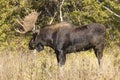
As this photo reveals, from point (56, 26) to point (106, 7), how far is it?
940 centimetres

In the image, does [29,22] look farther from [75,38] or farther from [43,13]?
[43,13]

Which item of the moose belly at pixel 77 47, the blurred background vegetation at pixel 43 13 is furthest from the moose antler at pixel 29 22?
the blurred background vegetation at pixel 43 13

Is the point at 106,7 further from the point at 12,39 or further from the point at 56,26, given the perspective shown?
the point at 56,26

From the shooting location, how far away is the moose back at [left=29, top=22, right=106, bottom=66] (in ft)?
39.1

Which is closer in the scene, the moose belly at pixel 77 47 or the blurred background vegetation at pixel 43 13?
the moose belly at pixel 77 47

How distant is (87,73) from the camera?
755cm

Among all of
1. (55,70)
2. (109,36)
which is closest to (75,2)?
(109,36)

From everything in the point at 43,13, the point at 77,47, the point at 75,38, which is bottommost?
the point at 43,13

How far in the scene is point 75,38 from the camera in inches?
477

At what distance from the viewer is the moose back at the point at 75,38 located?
39.1 feet

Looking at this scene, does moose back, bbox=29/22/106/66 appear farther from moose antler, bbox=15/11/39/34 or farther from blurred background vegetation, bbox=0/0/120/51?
blurred background vegetation, bbox=0/0/120/51

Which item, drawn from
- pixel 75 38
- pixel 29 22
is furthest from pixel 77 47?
pixel 29 22

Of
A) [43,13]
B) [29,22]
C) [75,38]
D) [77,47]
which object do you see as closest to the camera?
[77,47]

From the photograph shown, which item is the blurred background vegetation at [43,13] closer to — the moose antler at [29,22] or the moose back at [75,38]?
the moose antler at [29,22]
